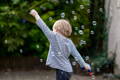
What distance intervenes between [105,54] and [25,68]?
1.84 m

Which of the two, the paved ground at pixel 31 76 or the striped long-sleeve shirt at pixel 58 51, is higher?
the striped long-sleeve shirt at pixel 58 51

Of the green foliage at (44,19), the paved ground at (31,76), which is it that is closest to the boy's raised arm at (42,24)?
the paved ground at (31,76)

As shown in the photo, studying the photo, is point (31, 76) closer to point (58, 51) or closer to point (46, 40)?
point (46, 40)

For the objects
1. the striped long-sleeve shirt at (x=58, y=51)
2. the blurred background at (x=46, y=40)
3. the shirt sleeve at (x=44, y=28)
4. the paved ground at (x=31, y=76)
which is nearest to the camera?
the shirt sleeve at (x=44, y=28)

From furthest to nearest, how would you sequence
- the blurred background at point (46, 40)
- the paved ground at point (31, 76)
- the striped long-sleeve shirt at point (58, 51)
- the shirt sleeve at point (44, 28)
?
the blurred background at point (46, 40), the paved ground at point (31, 76), the striped long-sleeve shirt at point (58, 51), the shirt sleeve at point (44, 28)

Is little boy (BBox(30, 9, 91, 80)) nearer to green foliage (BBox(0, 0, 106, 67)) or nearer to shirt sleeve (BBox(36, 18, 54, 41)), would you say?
shirt sleeve (BBox(36, 18, 54, 41))

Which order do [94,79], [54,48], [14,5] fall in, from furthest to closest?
[14,5] < [94,79] < [54,48]

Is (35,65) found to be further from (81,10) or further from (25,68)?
(81,10)

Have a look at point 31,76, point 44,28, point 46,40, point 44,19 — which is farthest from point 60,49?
point 46,40

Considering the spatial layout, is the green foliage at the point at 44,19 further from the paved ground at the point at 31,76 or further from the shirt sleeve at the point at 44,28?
the shirt sleeve at the point at 44,28

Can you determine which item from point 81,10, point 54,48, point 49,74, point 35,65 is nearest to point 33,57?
point 35,65

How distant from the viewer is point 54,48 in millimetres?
5281

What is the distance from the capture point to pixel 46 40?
357 inches

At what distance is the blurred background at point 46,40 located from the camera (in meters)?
8.80
